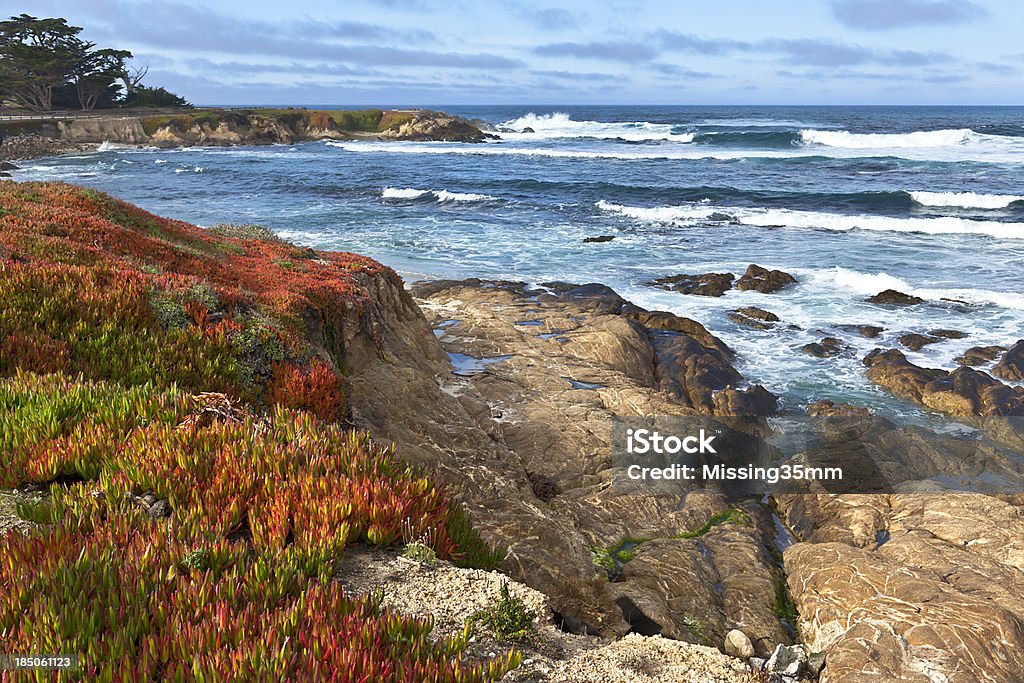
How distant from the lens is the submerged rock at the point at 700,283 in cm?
2595

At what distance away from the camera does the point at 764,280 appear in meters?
26.7

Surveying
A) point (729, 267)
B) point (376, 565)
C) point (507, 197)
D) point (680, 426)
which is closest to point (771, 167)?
point (507, 197)

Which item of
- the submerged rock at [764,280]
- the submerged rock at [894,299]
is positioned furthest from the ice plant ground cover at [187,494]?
the submerged rock at [894,299]

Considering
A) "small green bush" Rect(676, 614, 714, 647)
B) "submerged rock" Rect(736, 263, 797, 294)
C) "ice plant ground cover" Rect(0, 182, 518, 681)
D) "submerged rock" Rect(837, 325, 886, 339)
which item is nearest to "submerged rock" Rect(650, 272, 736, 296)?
"submerged rock" Rect(736, 263, 797, 294)

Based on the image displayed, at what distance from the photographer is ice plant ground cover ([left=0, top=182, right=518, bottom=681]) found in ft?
10.2

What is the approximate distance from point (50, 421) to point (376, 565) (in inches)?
127

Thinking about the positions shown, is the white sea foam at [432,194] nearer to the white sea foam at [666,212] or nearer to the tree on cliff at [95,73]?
the white sea foam at [666,212]

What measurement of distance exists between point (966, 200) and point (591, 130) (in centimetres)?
8609

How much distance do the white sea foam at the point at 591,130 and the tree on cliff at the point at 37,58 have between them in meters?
66.2

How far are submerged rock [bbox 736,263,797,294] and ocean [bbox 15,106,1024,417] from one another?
1.80 feet

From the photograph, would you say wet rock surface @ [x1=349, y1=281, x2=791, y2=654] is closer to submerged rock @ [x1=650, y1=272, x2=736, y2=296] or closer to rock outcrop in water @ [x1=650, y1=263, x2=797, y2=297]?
submerged rock @ [x1=650, y1=272, x2=736, y2=296]

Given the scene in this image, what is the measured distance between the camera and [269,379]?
8.23m

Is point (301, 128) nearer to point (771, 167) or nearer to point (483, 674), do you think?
point (771, 167)

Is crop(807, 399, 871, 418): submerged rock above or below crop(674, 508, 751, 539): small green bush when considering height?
above
